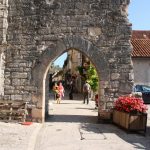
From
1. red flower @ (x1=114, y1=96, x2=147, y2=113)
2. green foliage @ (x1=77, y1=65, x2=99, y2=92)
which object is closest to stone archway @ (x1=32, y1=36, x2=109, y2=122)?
red flower @ (x1=114, y1=96, x2=147, y2=113)

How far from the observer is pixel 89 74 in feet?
88.6

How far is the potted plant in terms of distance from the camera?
38.6 ft

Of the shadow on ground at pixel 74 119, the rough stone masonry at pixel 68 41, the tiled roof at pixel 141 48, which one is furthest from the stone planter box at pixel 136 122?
the tiled roof at pixel 141 48

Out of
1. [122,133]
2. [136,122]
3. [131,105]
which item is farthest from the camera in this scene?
[131,105]

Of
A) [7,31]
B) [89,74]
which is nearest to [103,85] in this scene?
[7,31]

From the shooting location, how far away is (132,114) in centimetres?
1181

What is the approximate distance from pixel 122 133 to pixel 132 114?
2.07 ft

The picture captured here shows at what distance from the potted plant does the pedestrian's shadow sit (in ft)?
0.68

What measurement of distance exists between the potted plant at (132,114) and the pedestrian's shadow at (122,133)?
0.68 feet

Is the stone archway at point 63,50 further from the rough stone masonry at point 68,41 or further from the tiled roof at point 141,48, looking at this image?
the tiled roof at point 141,48

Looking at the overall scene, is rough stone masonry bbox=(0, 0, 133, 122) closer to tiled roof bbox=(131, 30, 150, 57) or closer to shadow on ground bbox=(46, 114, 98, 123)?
shadow on ground bbox=(46, 114, 98, 123)

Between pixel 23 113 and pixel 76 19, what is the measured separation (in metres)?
3.53

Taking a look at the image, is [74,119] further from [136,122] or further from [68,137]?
[68,137]

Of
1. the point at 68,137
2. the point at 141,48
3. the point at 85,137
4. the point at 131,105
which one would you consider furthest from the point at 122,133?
the point at 141,48
